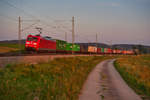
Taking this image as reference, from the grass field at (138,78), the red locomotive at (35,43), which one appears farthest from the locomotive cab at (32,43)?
the grass field at (138,78)

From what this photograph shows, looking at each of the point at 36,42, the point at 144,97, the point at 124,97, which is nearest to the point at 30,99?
the point at 124,97

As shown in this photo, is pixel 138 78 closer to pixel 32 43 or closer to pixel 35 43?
pixel 35 43

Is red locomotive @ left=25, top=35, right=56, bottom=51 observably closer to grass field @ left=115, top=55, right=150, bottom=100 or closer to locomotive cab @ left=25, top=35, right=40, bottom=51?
locomotive cab @ left=25, top=35, right=40, bottom=51

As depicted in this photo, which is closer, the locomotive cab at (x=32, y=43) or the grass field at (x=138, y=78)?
the grass field at (x=138, y=78)

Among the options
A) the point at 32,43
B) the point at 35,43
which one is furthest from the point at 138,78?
the point at 32,43

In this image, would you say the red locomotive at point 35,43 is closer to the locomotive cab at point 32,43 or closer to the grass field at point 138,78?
the locomotive cab at point 32,43

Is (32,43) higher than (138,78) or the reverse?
higher

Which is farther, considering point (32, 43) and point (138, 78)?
point (32, 43)

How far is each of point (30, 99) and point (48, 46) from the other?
2719cm

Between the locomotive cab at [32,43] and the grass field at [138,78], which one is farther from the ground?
the locomotive cab at [32,43]

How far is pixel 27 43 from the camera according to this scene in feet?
94.5

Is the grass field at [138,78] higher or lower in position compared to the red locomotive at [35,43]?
lower

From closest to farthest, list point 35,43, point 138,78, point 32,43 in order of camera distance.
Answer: point 138,78 → point 35,43 → point 32,43

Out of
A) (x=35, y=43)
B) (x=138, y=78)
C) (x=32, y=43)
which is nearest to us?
(x=138, y=78)
